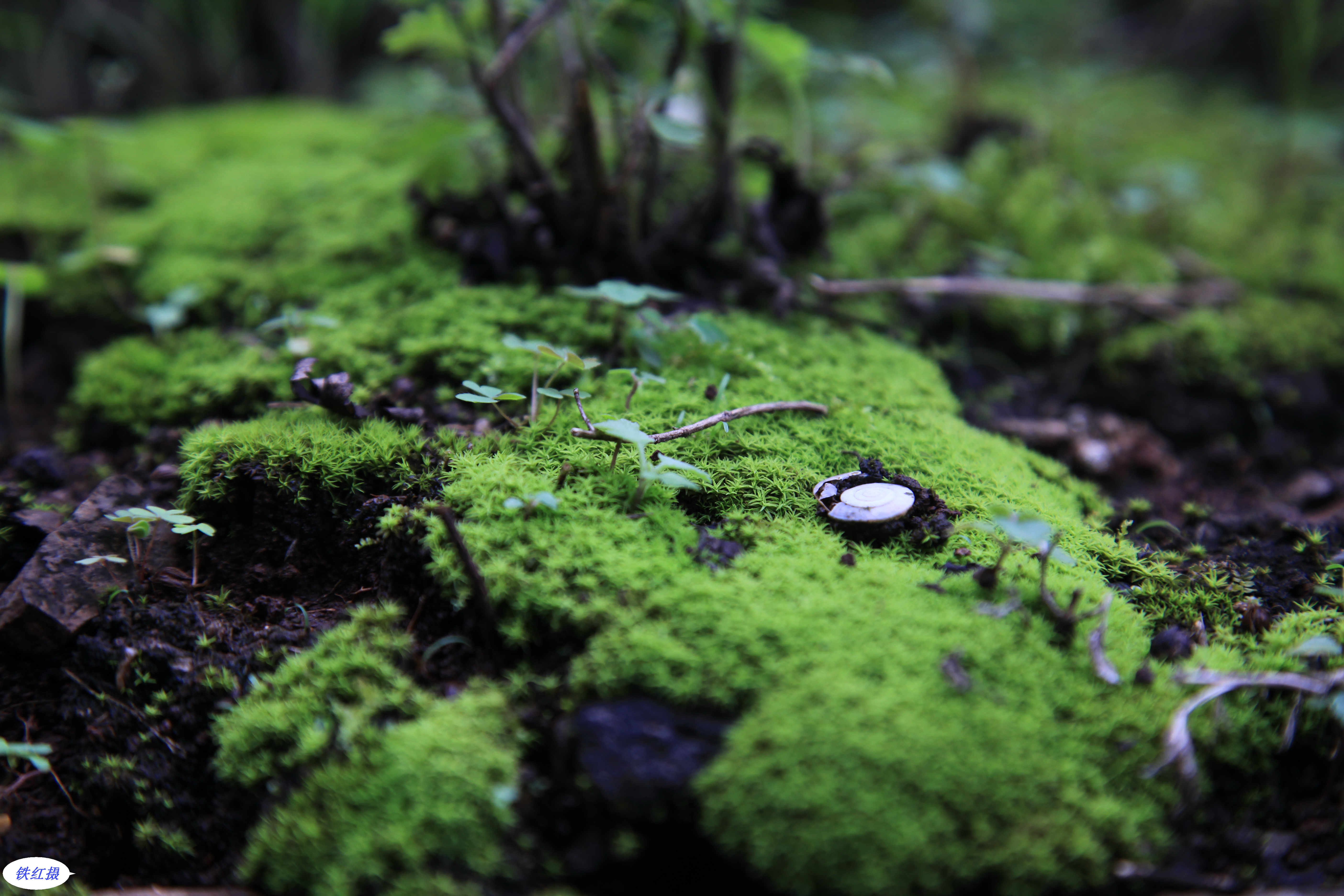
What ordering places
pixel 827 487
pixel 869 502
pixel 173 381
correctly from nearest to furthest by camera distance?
pixel 869 502
pixel 827 487
pixel 173 381

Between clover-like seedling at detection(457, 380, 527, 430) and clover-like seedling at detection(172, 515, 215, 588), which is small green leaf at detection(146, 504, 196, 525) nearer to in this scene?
clover-like seedling at detection(172, 515, 215, 588)

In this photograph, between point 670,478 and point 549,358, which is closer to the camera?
point 670,478

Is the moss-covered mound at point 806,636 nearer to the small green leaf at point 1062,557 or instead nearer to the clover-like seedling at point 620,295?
the small green leaf at point 1062,557

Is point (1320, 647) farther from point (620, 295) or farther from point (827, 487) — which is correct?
point (620, 295)

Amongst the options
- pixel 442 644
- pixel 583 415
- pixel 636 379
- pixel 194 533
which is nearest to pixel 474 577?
pixel 442 644

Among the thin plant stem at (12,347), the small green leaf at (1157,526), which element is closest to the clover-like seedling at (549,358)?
the small green leaf at (1157,526)

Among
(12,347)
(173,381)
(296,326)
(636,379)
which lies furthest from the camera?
(12,347)

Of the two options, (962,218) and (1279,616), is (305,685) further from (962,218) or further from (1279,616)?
(962,218)
